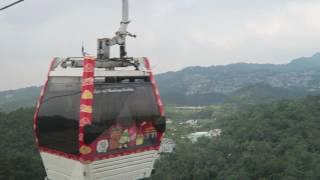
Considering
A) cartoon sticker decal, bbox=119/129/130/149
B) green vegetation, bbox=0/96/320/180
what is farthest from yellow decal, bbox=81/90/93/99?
green vegetation, bbox=0/96/320/180

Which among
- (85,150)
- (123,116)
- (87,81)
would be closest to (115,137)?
(123,116)

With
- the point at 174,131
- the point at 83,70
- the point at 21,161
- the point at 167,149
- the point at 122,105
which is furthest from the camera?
the point at 174,131

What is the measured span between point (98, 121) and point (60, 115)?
0.52m

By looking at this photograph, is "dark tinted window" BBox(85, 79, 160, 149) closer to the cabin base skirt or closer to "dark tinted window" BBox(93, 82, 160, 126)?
"dark tinted window" BBox(93, 82, 160, 126)

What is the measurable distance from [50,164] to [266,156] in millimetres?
59104

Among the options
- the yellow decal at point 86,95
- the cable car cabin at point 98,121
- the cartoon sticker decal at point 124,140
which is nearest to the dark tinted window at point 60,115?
the cable car cabin at point 98,121

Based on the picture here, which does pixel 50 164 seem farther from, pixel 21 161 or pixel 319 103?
pixel 319 103

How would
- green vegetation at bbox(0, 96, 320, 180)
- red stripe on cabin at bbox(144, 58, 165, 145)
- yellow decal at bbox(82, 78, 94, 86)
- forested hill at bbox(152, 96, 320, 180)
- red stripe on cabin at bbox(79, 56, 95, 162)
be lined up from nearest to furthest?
red stripe on cabin at bbox(79, 56, 95, 162) < yellow decal at bbox(82, 78, 94, 86) < red stripe on cabin at bbox(144, 58, 165, 145) < green vegetation at bbox(0, 96, 320, 180) < forested hill at bbox(152, 96, 320, 180)

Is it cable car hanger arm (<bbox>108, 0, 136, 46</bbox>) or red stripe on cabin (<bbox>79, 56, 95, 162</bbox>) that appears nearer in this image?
red stripe on cabin (<bbox>79, 56, 95, 162</bbox>)

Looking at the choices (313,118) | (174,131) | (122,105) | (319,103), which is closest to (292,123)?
(313,118)

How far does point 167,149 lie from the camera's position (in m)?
74.1

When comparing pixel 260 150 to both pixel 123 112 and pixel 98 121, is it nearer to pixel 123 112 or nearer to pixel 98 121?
pixel 123 112

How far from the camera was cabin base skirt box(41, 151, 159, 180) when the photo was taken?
201 inches

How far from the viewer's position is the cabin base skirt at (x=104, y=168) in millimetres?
5105
